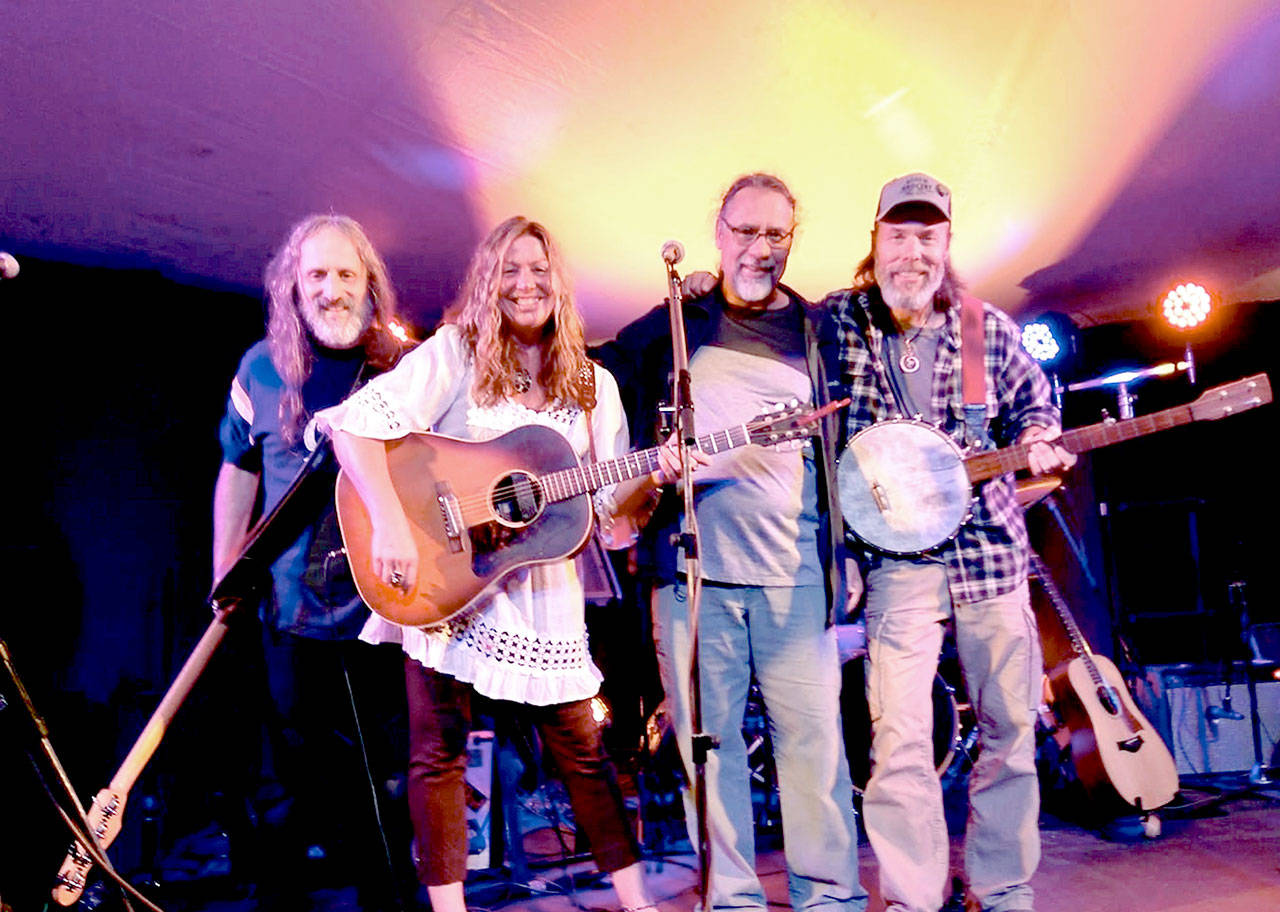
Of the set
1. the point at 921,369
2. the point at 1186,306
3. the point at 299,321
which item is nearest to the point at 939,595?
the point at 921,369

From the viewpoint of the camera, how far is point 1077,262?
19.7 ft

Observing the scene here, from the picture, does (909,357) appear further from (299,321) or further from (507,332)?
(299,321)

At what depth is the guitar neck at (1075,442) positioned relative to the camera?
313 centimetres

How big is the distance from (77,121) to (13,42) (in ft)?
1.68

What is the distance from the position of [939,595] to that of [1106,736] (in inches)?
80.5

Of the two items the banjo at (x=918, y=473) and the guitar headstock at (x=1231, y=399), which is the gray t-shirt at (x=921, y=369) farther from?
the guitar headstock at (x=1231, y=399)

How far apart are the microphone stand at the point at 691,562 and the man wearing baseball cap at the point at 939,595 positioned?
2.50 feet

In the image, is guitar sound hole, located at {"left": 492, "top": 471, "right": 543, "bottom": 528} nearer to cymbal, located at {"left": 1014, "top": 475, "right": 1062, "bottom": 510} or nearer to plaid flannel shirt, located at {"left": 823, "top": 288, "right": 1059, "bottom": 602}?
plaid flannel shirt, located at {"left": 823, "top": 288, "right": 1059, "bottom": 602}

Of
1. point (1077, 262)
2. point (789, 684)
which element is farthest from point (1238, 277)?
point (789, 684)

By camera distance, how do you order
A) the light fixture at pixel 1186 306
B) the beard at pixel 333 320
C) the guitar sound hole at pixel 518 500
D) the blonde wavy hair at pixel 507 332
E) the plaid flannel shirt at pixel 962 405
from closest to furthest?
the guitar sound hole at pixel 518 500 → the blonde wavy hair at pixel 507 332 → the plaid flannel shirt at pixel 962 405 → the beard at pixel 333 320 → the light fixture at pixel 1186 306

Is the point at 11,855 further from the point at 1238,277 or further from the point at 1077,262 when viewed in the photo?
the point at 1238,277

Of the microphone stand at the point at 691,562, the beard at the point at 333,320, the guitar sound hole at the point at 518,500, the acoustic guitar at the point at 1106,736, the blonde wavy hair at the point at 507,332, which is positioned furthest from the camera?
the acoustic guitar at the point at 1106,736

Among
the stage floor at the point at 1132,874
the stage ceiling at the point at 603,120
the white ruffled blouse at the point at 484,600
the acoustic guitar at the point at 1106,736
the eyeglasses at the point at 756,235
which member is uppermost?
the stage ceiling at the point at 603,120

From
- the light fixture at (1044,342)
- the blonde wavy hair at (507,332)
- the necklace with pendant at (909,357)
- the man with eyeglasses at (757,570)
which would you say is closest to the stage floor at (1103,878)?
the man with eyeglasses at (757,570)
